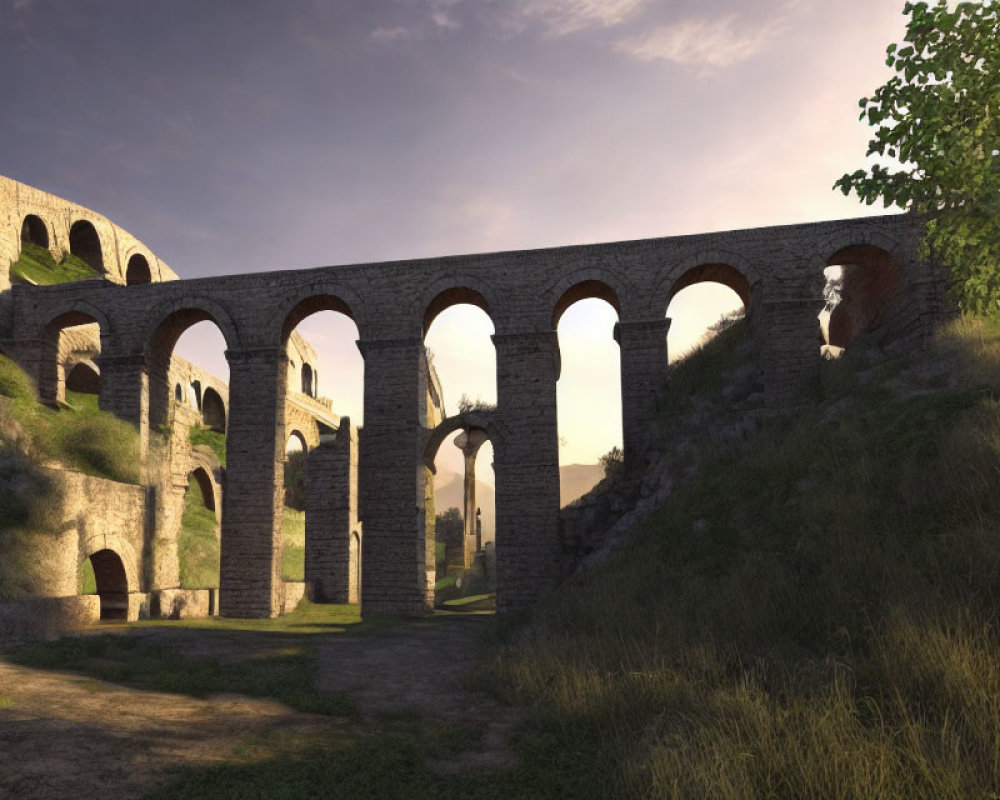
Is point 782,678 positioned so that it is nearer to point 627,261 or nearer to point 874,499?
point 874,499

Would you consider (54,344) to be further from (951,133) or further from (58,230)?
(951,133)

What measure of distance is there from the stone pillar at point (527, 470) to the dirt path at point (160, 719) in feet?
20.9

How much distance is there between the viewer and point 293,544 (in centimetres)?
2514

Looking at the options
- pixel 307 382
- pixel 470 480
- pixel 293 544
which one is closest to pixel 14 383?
pixel 293 544

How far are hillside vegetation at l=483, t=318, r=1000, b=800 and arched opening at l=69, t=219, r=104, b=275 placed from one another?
1006 inches

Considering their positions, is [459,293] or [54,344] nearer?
[459,293]

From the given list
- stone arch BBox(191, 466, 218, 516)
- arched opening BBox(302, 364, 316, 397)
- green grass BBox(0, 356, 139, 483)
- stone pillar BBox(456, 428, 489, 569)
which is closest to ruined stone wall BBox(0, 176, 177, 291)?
green grass BBox(0, 356, 139, 483)

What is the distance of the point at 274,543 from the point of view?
16.2m

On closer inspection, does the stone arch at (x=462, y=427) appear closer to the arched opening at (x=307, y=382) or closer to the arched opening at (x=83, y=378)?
the arched opening at (x=83, y=378)

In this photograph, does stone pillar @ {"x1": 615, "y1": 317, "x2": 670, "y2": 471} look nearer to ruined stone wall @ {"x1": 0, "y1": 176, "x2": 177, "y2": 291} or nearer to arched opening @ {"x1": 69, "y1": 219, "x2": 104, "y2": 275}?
ruined stone wall @ {"x1": 0, "y1": 176, "x2": 177, "y2": 291}

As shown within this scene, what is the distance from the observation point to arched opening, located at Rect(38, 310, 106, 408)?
18031 millimetres

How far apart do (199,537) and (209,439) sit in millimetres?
6072

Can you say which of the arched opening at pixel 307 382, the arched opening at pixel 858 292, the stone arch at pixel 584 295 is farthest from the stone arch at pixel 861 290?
the arched opening at pixel 307 382

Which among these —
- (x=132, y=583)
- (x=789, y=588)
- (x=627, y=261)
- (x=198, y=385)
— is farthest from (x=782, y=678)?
(x=198, y=385)
